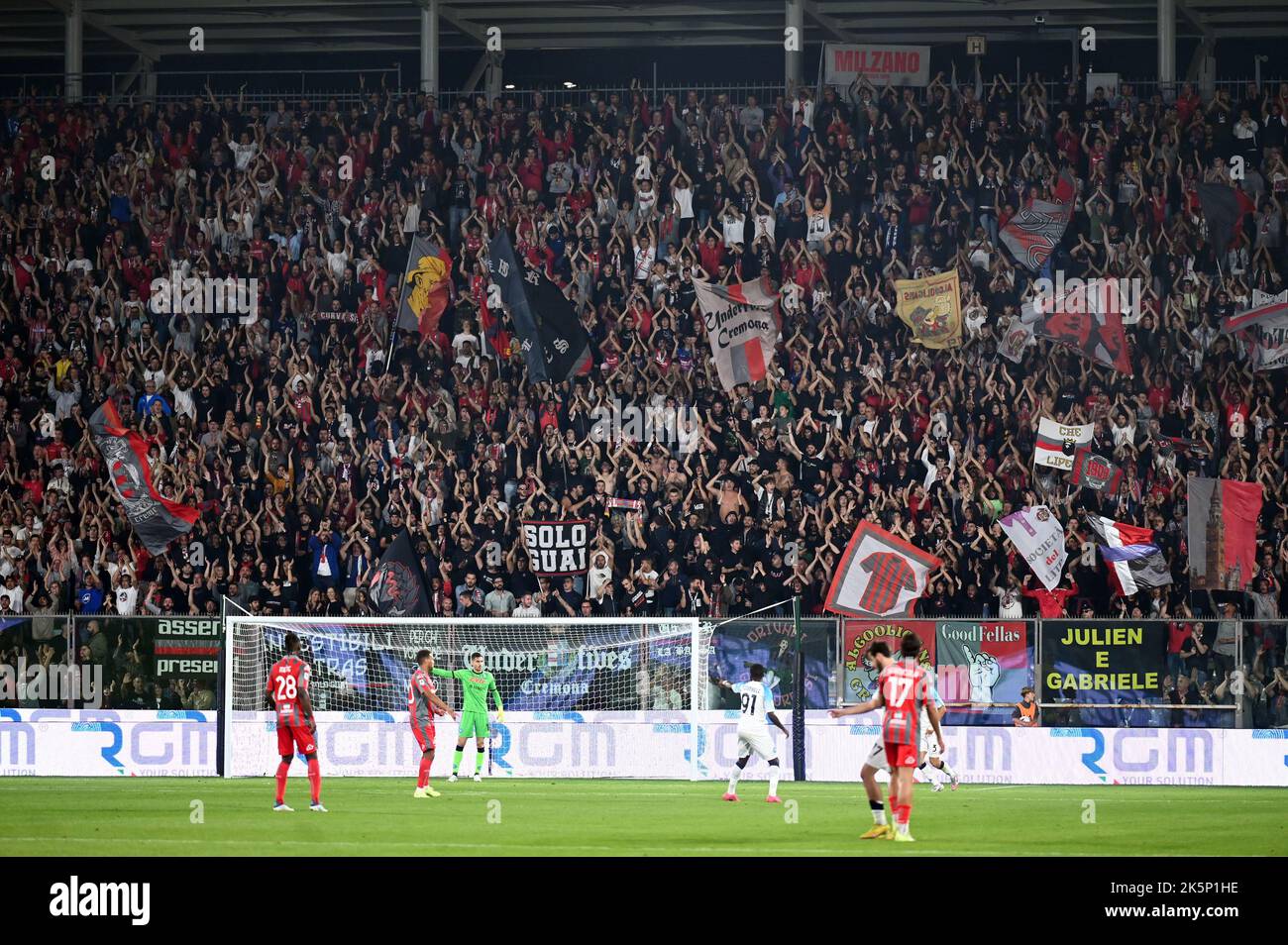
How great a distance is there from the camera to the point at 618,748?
2592 centimetres

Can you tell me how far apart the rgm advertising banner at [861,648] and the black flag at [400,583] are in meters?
7.22

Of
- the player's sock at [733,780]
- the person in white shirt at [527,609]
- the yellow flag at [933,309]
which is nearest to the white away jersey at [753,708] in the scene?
the player's sock at [733,780]

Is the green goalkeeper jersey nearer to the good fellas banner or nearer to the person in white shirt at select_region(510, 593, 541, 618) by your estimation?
the person in white shirt at select_region(510, 593, 541, 618)

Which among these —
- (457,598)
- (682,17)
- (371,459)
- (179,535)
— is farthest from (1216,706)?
(682,17)

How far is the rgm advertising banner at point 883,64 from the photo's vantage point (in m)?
38.4

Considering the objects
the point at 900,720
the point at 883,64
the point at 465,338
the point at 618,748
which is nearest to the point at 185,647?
the point at 618,748

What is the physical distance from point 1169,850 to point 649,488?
50.8 feet

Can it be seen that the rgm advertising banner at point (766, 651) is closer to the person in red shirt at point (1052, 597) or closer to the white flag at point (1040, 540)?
the person in red shirt at point (1052, 597)

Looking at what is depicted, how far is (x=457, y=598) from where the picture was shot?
29250 mm

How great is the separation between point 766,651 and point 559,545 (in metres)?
5.17

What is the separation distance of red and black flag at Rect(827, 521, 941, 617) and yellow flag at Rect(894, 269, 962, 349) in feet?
17.2

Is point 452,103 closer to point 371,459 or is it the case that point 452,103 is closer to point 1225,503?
point 371,459

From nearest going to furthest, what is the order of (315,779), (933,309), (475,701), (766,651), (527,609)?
(315,779), (475,701), (766,651), (527,609), (933,309)

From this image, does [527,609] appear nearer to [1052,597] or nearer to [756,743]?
[756,743]
